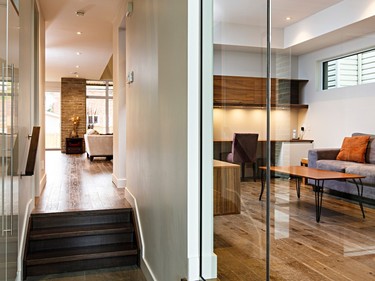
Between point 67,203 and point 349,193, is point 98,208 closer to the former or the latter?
point 67,203

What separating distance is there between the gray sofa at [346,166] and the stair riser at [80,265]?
206 cm

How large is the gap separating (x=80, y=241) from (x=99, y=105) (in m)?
10.9

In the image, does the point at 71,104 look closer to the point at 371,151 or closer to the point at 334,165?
the point at 334,165

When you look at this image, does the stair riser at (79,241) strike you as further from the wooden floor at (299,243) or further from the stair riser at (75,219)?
the wooden floor at (299,243)

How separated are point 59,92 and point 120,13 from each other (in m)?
10.0

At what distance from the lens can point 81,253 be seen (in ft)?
11.6

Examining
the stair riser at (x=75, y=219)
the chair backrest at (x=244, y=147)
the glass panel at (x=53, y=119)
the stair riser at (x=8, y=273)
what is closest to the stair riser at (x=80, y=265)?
the stair riser at (x=75, y=219)

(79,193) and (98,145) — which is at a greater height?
(98,145)

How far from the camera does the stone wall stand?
13383 millimetres

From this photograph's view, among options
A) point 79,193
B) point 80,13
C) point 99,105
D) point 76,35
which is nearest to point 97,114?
point 99,105

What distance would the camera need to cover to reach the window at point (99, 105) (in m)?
13.9

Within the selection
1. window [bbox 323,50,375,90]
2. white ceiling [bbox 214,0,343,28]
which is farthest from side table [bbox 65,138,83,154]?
window [bbox 323,50,375,90]

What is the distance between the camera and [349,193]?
2.12 metres

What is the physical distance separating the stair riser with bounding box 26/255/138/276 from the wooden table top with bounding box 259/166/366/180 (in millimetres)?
1824
